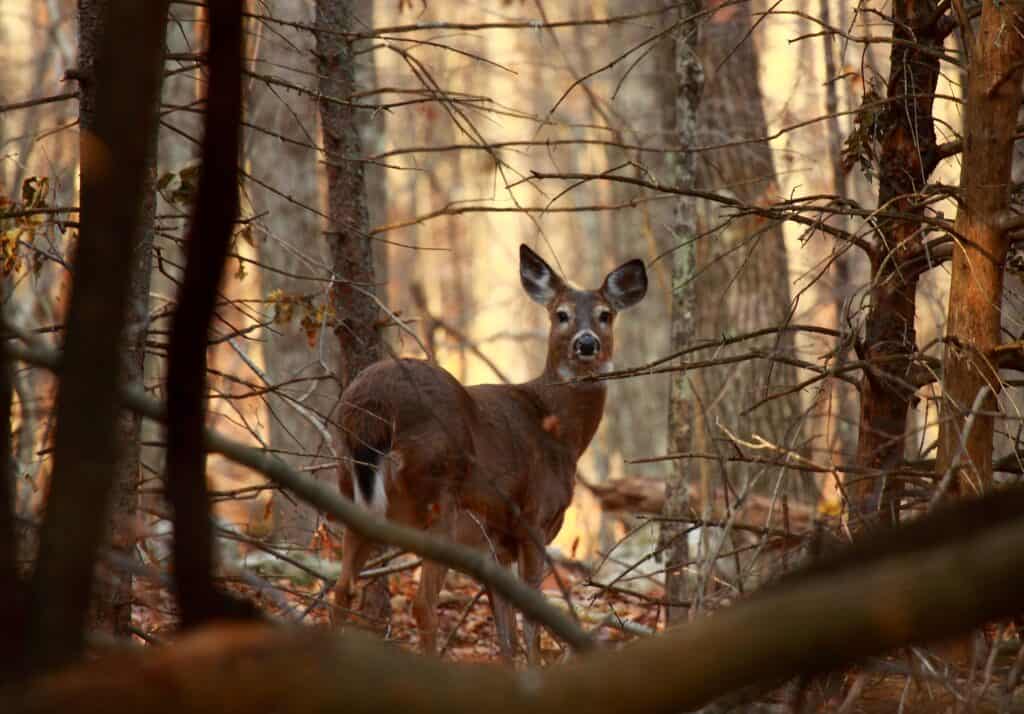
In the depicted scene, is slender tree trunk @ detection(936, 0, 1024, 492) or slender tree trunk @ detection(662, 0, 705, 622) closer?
Result: slender tree trunk @ detection(936, 0, 1024, 492)

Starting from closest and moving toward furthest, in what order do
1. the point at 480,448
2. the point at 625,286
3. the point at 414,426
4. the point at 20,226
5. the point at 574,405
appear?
the point at 20,226 < the point at 414,426 < the point at 480,448 < the point at 574,405 < the point at 625,286

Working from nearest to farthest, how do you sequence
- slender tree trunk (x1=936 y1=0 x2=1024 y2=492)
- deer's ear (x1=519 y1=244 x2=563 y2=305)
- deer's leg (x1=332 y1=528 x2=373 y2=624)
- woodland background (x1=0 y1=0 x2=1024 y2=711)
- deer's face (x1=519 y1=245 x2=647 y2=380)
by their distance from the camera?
1. woodland background (x1=0 y1=0 x2=1024 y2=711)
2. slender tree trunk (x1=936 y1=0 x2=1024 y2=492)
3. deer's leg (x1=332 y1=528 x2=373 y2=624)
4. deer's face (x1=519 y1=245 x2=647 y2=380)
5. deer's ear (x1=519 y1=244 x2=563 y2=305)

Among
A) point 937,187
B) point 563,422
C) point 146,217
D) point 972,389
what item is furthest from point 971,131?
point 563,422

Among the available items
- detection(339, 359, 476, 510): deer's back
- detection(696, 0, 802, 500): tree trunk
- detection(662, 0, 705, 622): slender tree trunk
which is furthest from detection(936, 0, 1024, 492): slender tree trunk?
detection(696, 0, 802, 500): tree trunk

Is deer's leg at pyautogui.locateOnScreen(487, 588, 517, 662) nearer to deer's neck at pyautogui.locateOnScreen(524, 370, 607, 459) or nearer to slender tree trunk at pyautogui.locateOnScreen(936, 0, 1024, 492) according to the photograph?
deer's neck at pyautogui.locateOnScreen(524, 370, 607, 459)

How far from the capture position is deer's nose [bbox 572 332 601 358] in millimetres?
8758

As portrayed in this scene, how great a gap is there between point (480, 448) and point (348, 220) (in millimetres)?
1572

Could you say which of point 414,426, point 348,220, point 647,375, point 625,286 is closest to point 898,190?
point 647,375

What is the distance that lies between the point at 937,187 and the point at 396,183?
31.1 m

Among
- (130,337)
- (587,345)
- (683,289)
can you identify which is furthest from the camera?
(587,345)

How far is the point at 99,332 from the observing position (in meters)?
1.68

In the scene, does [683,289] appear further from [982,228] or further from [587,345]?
[982,228]

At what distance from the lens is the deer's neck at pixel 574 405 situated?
343 inches

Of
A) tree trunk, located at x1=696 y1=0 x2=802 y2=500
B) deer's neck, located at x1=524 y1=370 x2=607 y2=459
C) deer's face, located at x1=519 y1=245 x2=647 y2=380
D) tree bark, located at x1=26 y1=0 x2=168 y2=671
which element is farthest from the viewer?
tree trunk, located at x1=696 y1=0 x2=802 y2=500
